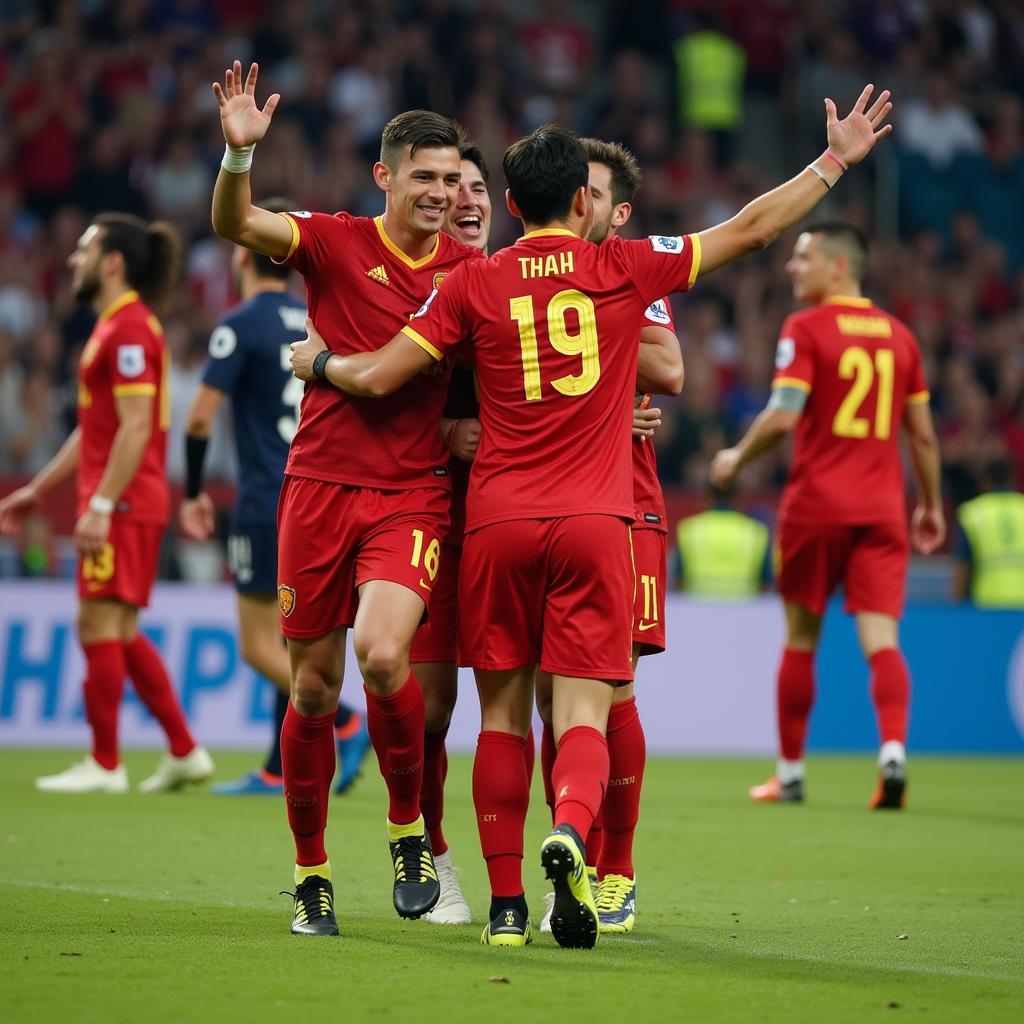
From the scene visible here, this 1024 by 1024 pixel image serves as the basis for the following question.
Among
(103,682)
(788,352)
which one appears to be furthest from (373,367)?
(788,352)

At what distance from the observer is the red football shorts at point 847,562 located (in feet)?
31.4

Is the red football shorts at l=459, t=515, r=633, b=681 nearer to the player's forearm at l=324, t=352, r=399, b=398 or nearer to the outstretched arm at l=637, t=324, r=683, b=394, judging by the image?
the player's forearm at l=324, t=352, r=399, b=398

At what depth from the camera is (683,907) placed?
6074 millimetres

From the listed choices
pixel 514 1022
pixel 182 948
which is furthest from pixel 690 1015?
pixel 182 948

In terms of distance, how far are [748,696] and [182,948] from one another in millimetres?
8255

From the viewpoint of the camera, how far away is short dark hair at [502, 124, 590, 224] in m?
5.11

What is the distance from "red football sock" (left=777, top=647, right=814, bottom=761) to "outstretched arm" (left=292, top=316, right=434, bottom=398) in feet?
16.0

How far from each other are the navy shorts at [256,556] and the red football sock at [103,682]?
78 cm

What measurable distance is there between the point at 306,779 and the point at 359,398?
1101mm

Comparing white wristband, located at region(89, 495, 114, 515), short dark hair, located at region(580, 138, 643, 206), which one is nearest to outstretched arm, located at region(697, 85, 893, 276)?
short dark hair, located at region(580, 138, 643, 206)

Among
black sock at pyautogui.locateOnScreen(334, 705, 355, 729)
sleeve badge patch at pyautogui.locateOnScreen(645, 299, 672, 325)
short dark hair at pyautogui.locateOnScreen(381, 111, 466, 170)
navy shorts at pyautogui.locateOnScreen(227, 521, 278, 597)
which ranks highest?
short dark hair at pyautogui.locateOnScreen(381, 111, 466, 170)

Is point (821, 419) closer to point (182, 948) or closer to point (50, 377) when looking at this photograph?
point (182, 948)

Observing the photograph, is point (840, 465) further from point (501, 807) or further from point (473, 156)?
point (501, 807)

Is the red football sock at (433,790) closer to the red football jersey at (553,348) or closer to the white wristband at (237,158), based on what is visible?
the red football jersey at (553,348)
